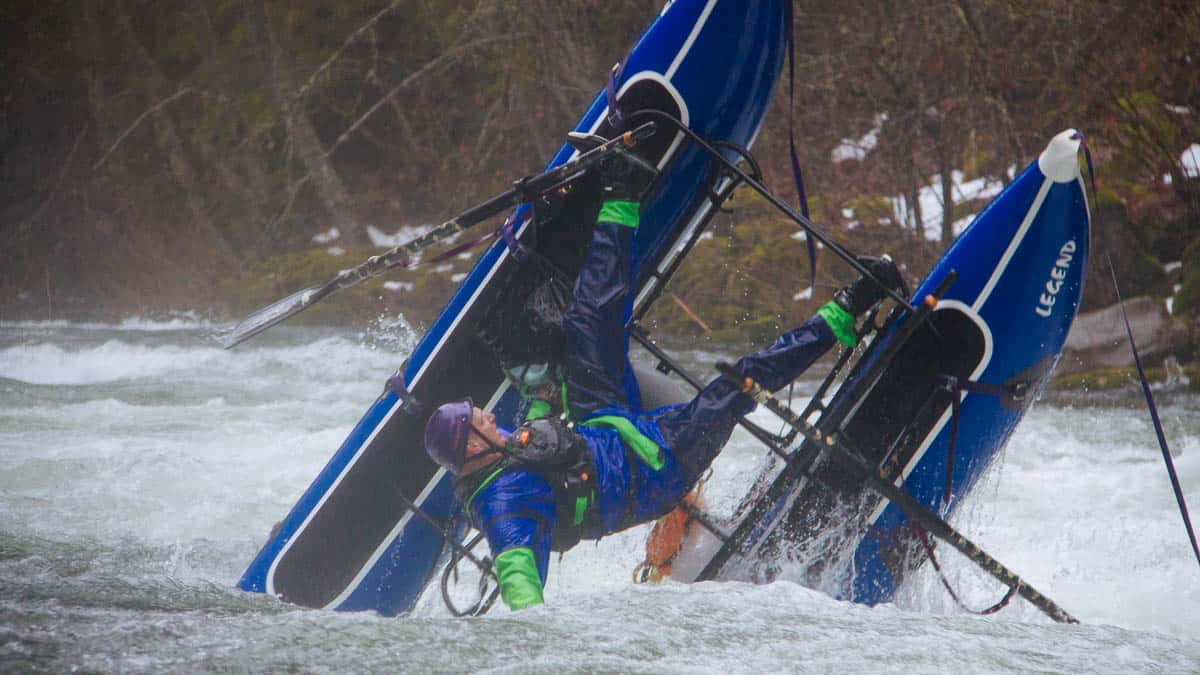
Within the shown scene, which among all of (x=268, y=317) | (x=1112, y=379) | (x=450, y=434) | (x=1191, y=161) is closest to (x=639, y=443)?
(x=450, y=434)

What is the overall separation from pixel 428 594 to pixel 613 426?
50.5 inches

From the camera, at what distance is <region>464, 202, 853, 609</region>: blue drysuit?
3.09m

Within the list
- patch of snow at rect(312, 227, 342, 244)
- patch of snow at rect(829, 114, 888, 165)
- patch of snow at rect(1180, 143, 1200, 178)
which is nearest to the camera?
patch of snow at rect(1180, 143, 1200, 178)

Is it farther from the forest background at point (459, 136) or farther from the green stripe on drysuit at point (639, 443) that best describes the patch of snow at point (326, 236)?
the green stripe on drysuit at point (639, 443)

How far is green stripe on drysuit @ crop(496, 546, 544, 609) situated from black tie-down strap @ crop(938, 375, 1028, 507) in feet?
4.33

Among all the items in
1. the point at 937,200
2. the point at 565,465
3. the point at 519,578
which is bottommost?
the point at 519,578

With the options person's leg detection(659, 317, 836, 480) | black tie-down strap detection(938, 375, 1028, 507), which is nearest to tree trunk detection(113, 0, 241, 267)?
person's leg detection(659, 317, 836, 480)

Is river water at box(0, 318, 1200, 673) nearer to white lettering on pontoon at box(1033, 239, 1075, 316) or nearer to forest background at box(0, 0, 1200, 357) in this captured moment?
white lettering on pontoon at box(1033, 239, 1075, 316)

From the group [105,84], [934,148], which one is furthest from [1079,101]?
[105,84]

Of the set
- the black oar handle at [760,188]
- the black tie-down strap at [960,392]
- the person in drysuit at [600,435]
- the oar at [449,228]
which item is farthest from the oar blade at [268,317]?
the black tie-down strap at [960,392]

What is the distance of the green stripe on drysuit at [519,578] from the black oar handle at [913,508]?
0.76 m

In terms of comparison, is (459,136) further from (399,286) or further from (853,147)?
(853,147)

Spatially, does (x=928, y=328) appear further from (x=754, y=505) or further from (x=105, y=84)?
(x=105, y=84)

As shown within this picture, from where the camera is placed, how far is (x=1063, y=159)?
329cm
